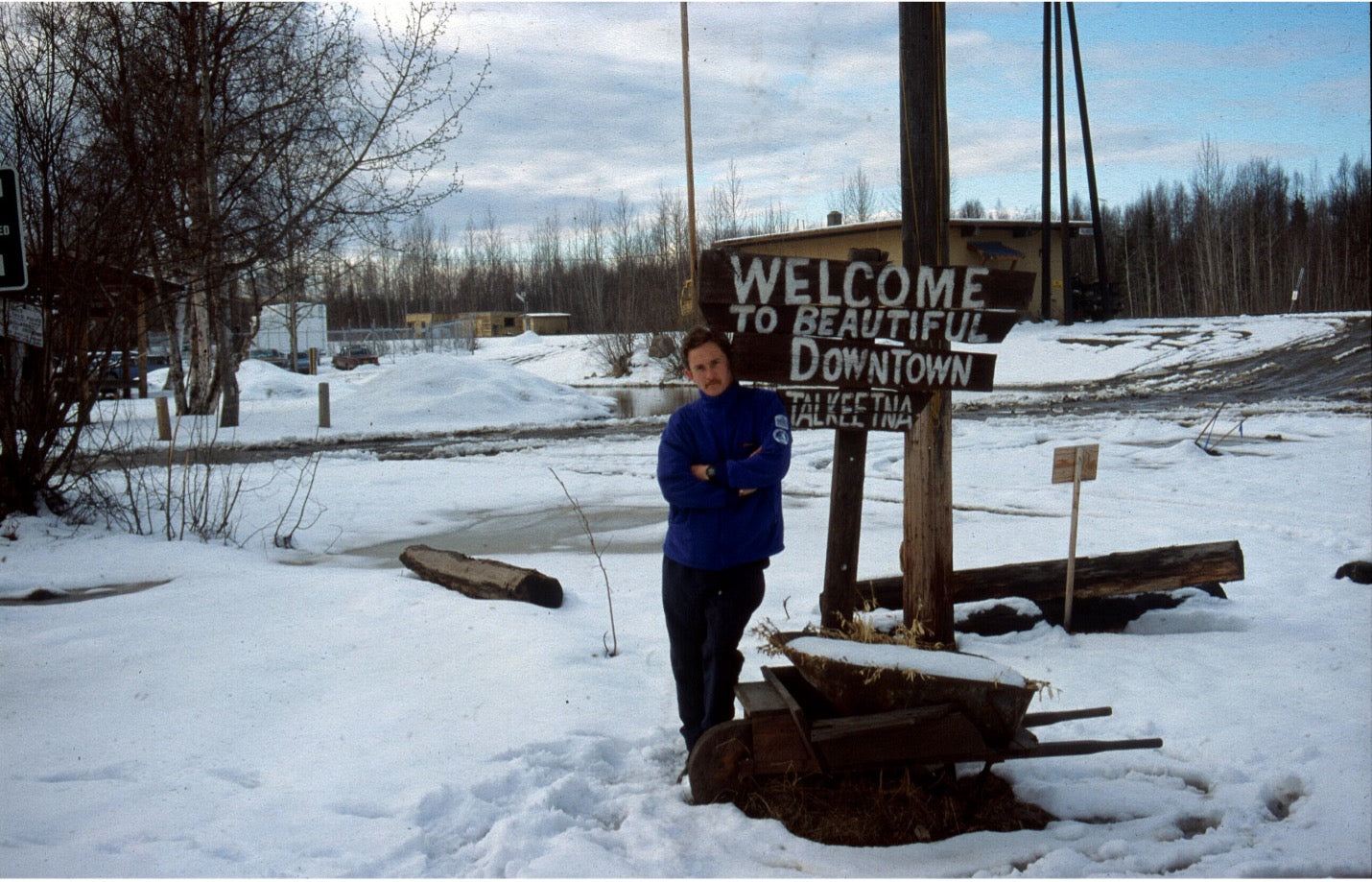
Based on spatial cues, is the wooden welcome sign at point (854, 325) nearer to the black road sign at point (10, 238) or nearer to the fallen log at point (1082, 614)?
the fallen log at point (1082, 614)

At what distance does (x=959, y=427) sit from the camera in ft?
56.4

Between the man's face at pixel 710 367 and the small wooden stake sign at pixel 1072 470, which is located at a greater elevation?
the man's face at pixel 710 367

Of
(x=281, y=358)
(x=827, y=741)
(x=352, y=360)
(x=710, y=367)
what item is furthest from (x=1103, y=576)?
(x=281, y=358)

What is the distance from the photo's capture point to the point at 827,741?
3.45 metres

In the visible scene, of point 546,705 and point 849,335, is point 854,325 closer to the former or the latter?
point 849,335

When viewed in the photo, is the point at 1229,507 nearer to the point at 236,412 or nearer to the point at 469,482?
the point at 469,482

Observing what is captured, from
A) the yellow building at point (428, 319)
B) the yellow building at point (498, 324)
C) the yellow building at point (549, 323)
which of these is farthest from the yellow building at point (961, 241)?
the yellow building at point (428, 319)

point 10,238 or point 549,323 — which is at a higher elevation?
point 549,323

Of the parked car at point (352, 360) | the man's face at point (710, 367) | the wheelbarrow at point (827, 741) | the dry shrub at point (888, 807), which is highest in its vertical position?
the parked car at point (352, 360)

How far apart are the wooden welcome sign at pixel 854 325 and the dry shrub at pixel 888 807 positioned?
5.22ft

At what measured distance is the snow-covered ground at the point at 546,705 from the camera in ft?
11.1

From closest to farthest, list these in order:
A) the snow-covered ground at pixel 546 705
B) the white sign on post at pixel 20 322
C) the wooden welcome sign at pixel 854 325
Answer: the snow-covered ground at pixel 546 705
the wooden welcome sign at pixel 854 325
the white sign on post at pixel 20 322

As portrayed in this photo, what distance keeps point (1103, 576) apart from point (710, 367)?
3.39m

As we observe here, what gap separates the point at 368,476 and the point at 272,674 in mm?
8734
